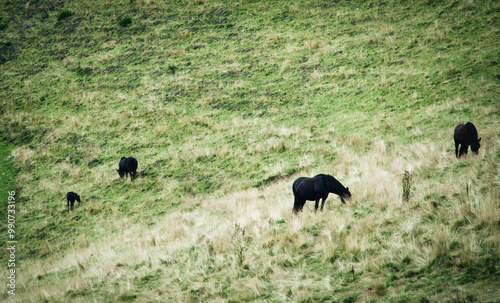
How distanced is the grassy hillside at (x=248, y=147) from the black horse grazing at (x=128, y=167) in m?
0.69

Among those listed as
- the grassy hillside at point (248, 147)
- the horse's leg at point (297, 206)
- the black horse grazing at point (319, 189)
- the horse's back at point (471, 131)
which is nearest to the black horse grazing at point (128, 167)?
the grassy hillside at point (248, 147)

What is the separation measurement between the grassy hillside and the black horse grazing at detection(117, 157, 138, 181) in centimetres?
69

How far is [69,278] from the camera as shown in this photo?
8969mm

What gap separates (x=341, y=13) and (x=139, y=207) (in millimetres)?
26710

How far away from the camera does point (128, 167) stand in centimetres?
1858

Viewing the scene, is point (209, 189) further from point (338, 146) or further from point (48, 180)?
point (48, 180)

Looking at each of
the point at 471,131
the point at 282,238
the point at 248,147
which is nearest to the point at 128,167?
the point at 248,147

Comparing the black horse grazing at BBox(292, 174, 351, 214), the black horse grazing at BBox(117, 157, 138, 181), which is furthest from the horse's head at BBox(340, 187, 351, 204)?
the black horse grazing at BBox(117, 157, 138, 181)

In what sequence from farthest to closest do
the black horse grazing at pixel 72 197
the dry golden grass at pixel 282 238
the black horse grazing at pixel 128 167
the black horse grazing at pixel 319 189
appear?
1. the black horse grazing at pixel 128 167
2. the black horse grazing at pixel 72 197
3. the black horse grazing at pixel 319 189
4. the dry golden grass at pixel 282 238

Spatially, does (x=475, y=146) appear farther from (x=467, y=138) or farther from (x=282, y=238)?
(x=282, y=238)

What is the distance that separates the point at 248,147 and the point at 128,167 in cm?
723

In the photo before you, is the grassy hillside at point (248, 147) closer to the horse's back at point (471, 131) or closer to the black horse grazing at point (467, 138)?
the black horse grazing at point (467, 138)

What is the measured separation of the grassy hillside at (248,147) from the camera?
20.5ft

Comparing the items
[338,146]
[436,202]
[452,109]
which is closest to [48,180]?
[338,146]
